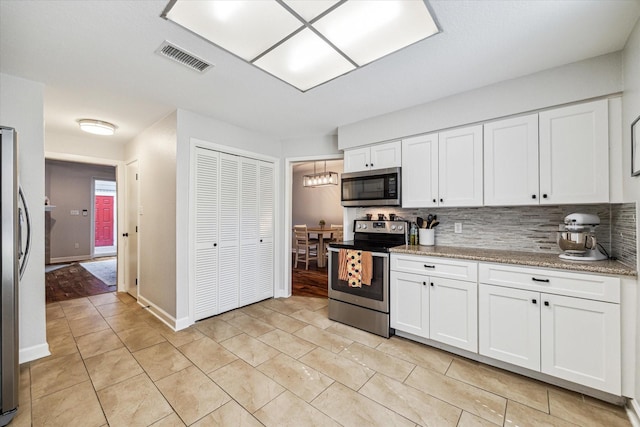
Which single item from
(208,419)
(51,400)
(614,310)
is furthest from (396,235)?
(51,400)

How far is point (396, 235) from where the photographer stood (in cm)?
307

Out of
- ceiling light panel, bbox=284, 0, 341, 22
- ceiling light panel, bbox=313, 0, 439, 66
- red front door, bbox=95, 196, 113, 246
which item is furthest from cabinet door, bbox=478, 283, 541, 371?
red front door, bbox=95, 196, 113, 246

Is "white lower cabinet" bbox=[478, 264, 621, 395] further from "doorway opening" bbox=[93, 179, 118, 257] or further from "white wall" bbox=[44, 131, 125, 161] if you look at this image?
"doorway opening" bbox=[93, 179, 118, 257]

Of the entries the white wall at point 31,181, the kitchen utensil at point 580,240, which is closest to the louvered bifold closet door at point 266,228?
the white wall at point 31,181

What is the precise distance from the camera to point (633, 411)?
63.8 inches

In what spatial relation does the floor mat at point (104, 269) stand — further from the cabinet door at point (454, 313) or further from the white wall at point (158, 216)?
the cabinet door at point (454, 313)

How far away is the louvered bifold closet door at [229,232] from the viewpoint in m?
3.33

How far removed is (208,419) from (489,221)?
2.83 m

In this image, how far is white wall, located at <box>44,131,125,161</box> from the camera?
3.60 m

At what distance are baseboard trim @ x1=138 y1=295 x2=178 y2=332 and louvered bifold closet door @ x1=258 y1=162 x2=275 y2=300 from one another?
3.81 feet

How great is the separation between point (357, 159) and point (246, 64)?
1.69 m

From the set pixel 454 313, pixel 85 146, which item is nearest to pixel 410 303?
pixel 454 313

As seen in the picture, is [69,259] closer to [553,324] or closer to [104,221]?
[104,221]

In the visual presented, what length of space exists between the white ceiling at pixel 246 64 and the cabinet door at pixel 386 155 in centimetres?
38
